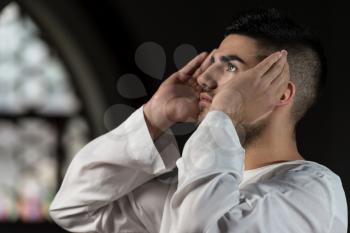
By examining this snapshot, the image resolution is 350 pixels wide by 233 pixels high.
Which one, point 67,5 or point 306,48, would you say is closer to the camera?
point 306,48

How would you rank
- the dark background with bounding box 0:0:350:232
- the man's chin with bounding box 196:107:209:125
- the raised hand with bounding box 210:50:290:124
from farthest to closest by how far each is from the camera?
the dark background with bounding box 0:0:350:232 → the man's chin with bounding box 196:107:209:125 → the raised hand with bounding box 210:50:290:124

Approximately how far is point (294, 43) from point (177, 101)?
34 cm

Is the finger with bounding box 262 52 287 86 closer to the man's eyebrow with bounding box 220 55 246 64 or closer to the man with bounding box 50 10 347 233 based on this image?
the man with bounding box 50 10 347 233

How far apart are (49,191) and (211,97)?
4.17 meters

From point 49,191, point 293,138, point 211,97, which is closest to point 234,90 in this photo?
point 211,97

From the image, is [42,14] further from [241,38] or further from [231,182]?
[231,182]

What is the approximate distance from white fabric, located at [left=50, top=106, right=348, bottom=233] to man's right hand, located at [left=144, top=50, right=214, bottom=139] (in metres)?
0.03

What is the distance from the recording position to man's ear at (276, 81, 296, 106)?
93.1 inches

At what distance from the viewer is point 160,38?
19.6ft

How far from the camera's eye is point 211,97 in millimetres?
2297

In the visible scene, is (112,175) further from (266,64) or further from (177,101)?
→ (266,64)

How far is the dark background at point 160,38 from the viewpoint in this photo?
5812mm

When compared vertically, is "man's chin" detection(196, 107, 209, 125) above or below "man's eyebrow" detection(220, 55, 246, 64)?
below

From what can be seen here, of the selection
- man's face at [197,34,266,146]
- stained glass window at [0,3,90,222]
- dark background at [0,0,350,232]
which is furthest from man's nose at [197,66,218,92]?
stained glass window at [0,3,90,222]
